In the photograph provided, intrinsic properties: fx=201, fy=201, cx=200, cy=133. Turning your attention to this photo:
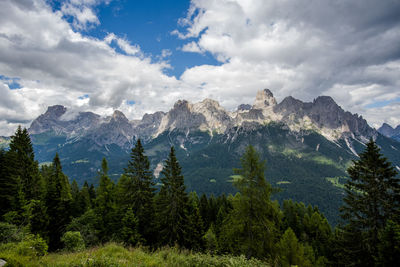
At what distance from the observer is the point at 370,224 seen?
19047 mm

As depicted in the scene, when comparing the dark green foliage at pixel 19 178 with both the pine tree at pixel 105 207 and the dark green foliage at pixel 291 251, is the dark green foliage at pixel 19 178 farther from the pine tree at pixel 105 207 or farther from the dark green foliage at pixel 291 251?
the dark green foliage at pixel 291 251

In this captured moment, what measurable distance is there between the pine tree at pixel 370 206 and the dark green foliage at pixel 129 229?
2490cm

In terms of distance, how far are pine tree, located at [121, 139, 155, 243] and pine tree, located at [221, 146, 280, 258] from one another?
55.5 ft

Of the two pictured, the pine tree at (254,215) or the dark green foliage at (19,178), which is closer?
the pine tree at (254,215)

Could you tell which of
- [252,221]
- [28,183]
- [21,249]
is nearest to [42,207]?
[28,183]

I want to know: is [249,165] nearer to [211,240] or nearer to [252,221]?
[252,221]

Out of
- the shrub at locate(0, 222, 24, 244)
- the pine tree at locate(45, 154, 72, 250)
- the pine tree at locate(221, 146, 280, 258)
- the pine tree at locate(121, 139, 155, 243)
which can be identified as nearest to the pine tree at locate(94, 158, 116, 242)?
the pine tree at locate(121, 139, 155, 243)

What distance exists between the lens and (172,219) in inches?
1235

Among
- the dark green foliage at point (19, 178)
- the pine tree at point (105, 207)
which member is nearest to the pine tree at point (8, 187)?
the dark green foliage at point (19, 178)

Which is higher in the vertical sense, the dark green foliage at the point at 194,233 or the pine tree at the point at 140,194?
the pine tree at the point at 140,194

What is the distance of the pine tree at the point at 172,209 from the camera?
102ft

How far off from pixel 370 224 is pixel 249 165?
12.6 m

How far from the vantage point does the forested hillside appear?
1384 cm

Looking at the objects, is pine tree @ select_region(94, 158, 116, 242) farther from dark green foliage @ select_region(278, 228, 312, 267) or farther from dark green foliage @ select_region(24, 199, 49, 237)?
dark green foliage @ select_region(278, 228, 312, 267)
